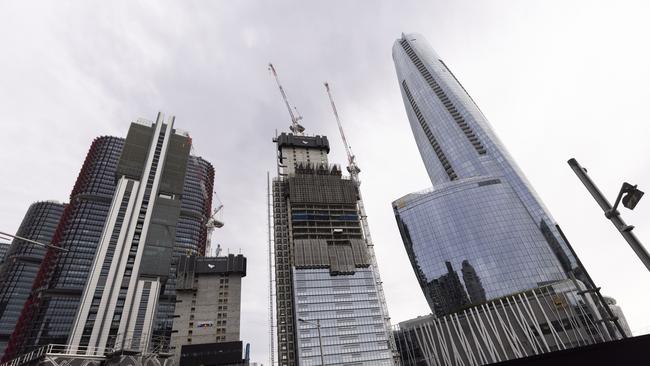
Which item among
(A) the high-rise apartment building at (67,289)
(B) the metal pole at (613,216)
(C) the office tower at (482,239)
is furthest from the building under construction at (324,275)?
(B) the metal pole at (613,216)

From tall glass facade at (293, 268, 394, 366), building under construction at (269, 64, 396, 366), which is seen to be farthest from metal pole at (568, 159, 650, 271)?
tall glass facade at (293, 268, 394, 366)

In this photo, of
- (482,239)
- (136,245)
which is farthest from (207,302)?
(482,239)

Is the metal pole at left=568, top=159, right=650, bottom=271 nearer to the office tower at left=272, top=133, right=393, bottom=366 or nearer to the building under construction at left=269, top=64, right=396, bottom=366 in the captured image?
the building under construction at left=269, top=64, right=396, bottom=366

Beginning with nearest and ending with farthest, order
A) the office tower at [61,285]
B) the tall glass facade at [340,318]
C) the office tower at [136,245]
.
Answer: the tall glass facade at [340,318] < the office tower at [136,245] < the office tower at [61,285]

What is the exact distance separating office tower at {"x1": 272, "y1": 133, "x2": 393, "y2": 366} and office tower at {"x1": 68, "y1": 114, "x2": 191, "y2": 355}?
5268 cm

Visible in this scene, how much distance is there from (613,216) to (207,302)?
162m

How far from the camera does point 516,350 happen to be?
3935 inches

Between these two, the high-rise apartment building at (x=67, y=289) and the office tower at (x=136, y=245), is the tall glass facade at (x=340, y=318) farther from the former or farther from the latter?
the high-rise apartment building at (x=67, y=289)

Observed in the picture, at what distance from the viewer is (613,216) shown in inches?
491

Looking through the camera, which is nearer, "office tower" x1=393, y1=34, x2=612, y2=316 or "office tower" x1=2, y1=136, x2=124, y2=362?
"office tower" x1=393, y1=34, x2=612, y2=316

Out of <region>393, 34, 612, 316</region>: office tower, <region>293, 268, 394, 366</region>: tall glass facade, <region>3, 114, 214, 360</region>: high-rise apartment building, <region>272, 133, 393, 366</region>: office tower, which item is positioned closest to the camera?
<region>293, 268, 394, 366</region>: tall glass facade

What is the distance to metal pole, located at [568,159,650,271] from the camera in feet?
38.8

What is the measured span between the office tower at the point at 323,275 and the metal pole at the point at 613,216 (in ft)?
353

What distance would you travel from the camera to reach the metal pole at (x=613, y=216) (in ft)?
38.8
